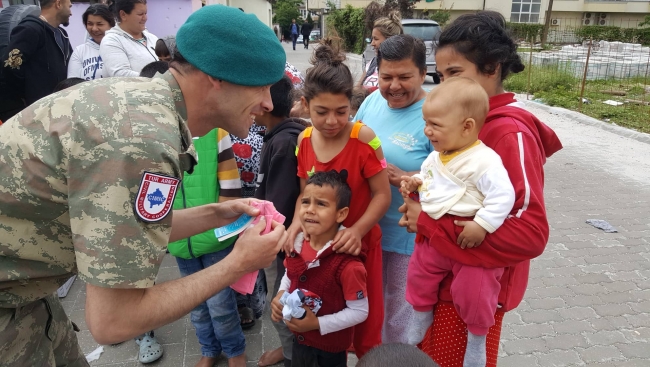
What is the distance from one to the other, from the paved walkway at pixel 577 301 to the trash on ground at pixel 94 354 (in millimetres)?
38

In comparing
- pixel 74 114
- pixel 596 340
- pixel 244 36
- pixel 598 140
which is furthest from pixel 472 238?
pixel 598 140

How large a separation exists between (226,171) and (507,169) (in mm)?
1609

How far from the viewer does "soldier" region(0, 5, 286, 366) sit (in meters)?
1.21

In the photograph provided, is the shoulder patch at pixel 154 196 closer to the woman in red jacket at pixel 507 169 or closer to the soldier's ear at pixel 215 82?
the soldier's ear at pixel 215 82

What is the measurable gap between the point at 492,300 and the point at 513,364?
166cm

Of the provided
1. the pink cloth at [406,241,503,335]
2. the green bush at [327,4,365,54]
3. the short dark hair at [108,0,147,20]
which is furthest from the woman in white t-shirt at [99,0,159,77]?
the green bush at [327,4,365,54]

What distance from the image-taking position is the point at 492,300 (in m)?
1.71

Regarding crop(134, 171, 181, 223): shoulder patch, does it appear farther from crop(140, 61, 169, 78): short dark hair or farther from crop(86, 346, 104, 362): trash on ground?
crop(86, 346, 104, 362): trash on ground

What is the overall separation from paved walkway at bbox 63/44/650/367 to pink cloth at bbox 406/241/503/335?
5.24ft

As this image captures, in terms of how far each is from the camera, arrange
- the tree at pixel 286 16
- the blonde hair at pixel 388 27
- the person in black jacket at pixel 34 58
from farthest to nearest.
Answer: the tree at pixel 286 16 → the blonde hair at pixel 388 27 → the person in black jacket at pixel 34 58

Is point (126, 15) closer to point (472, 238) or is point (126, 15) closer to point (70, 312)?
point (70, 312)

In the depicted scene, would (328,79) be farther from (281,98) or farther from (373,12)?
(373,12)

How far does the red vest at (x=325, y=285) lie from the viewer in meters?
2.26

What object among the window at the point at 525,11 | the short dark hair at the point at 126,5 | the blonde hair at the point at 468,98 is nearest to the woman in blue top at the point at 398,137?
the blonde hair at the point at 468,98
